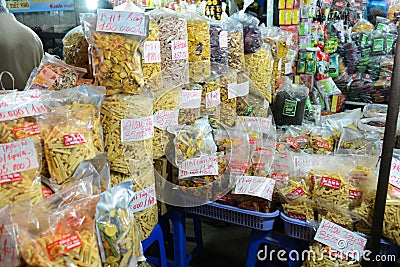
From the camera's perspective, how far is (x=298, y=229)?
4.78ft

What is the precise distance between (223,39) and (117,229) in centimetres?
110

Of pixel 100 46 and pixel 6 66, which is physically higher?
pixel 100 46

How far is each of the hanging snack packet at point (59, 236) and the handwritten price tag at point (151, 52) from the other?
0.62 m

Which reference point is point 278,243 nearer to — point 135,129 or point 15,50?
point 135,129

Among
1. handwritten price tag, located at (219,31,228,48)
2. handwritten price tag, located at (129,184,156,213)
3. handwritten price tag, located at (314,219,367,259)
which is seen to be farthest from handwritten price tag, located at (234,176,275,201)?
handwritten price tag, located at (219,31,228,48)

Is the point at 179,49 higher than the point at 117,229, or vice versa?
the point at 179,49

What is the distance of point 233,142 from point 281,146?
1.29ft

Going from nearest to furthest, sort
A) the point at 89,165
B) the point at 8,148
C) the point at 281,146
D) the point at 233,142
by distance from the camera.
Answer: the point at 8,148, the point at 89,165, the point at 233,142, the point at 281,146

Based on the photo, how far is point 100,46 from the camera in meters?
1.23

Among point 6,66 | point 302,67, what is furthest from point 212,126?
point 302,67

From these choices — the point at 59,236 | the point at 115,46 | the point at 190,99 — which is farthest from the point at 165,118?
the point at 59,236

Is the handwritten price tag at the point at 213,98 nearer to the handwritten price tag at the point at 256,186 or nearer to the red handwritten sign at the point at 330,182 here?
the handwritten price tag at the point at 256,186

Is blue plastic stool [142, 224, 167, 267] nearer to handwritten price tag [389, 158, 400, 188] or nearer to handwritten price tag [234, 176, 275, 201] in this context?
handwritten price tag [234, 176, 275, 201]

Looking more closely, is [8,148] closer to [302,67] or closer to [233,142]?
[233,142]
